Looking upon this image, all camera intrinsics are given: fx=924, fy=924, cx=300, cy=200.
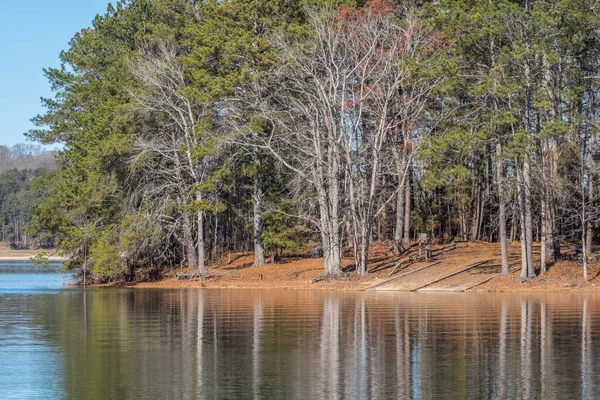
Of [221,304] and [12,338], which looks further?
[221,304]

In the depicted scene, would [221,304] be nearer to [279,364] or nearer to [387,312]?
[387,312]

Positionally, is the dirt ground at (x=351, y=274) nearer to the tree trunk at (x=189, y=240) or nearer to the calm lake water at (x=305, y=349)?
the tree trunk at (x=189, y=240)

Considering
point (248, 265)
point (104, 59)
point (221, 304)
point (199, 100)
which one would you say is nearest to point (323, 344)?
point (221, 304)

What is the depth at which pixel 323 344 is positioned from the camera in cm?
2173

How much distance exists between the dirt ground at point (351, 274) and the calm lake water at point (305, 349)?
556 centimetres

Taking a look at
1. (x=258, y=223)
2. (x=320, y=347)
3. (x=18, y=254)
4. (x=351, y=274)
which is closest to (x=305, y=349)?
(x=320, y=347)

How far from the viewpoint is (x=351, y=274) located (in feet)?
148

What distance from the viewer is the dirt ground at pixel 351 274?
133 ft

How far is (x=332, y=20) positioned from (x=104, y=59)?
19.3m

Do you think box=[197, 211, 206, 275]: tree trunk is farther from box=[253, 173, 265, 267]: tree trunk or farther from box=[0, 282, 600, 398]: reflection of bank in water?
box=[0, 282, 600, 398]: reflection of bank in water

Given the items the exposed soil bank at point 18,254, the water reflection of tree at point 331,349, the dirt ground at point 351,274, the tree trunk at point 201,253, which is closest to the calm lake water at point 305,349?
the water reflection of tree at point 331,349

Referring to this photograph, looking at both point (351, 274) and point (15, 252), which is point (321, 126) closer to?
point (351, 274)

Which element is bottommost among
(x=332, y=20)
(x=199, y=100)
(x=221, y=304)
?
(x=221, y=304)

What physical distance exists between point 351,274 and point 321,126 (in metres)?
8.05
